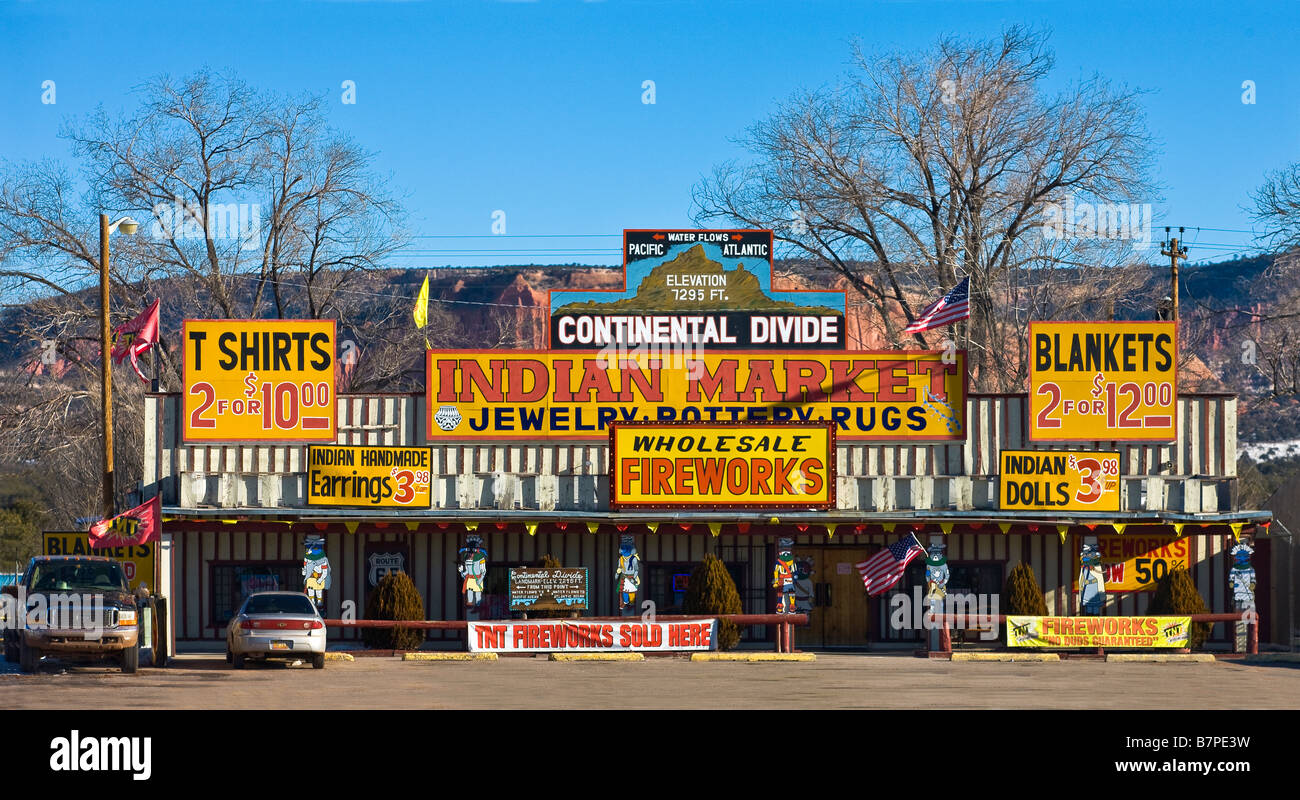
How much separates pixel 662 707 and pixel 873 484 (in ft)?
45.7

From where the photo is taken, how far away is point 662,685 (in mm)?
25328

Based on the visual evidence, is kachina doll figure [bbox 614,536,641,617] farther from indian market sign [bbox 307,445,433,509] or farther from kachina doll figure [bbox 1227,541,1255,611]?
kachina doll figure [bbox 1227,541,1255,611]

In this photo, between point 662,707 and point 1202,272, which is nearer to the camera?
point 662,707

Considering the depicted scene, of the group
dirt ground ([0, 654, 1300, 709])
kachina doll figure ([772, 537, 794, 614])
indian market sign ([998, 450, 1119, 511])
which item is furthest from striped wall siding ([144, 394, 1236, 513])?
dirt ground ([0, 654, 1300, 709])

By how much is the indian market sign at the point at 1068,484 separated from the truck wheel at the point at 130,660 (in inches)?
734

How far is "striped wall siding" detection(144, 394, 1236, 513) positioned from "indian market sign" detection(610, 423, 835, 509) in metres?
0.91

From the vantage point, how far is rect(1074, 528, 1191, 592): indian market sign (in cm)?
3547

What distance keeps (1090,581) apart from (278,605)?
18.2 metres

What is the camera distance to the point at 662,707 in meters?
21.7

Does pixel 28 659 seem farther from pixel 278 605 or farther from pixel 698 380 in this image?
pixel 698 380

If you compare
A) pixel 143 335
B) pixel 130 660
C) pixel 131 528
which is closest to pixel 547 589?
pixel 131 528

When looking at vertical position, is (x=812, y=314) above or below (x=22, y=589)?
above

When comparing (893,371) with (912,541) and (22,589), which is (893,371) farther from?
(22,589)
